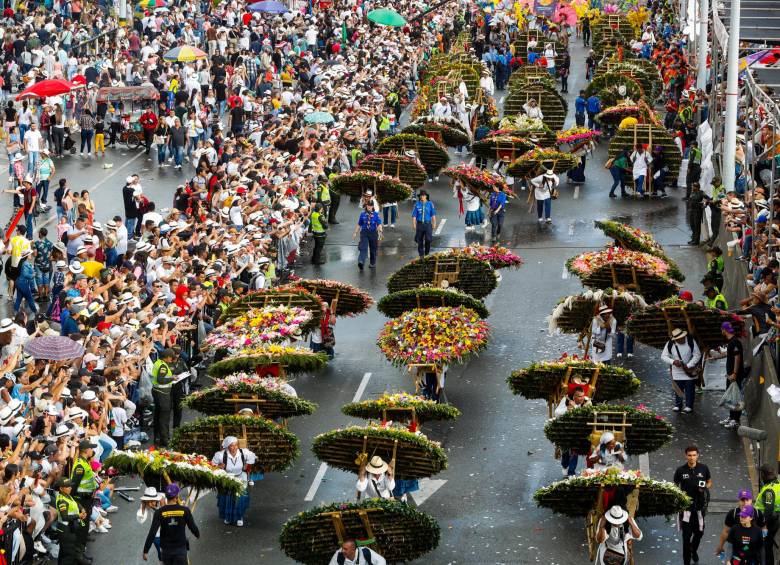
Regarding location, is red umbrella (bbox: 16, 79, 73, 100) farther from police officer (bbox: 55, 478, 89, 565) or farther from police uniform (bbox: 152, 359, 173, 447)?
police officer (bbox: 55, 478, 89, 565)

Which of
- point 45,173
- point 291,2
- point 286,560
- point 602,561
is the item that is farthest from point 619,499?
Result: point 291,2

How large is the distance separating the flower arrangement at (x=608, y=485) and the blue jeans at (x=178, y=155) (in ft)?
84.1

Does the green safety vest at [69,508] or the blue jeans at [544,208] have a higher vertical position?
the green safety vest at [69,508]

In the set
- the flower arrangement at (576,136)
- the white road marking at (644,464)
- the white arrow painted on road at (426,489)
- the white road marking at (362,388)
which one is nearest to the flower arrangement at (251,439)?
the white arrow painted on road at (426,489)

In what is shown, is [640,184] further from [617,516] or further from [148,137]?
[617,516]

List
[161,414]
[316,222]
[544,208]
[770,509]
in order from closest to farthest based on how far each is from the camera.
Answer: [770,509]
[161,414]
[316,222]
[544,208]

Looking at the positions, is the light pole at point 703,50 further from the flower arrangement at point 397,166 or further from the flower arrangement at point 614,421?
the flower arrangement at point 614,421

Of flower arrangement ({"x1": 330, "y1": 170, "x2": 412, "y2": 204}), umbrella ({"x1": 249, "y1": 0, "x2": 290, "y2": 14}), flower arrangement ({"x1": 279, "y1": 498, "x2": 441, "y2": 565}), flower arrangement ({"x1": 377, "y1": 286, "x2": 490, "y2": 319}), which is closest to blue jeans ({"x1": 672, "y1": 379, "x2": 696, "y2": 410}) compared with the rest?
flower arrangement ({"x1": 377, "y1": 286, "x2": 490, "y2": 319})

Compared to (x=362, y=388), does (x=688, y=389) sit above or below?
above

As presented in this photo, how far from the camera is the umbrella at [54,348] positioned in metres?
23.8

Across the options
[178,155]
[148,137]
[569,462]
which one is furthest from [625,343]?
[148,137]

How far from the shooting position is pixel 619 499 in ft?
66.9

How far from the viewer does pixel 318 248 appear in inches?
1420

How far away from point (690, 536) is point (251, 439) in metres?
6.12
